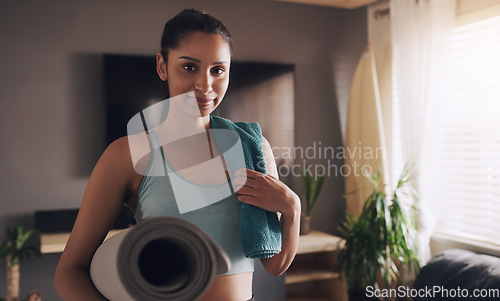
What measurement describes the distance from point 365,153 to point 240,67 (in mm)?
1175

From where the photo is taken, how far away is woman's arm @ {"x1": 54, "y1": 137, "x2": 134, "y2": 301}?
2.31 feet

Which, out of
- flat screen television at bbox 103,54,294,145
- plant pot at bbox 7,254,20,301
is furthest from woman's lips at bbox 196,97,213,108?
plant pot at bbox 7,254,20,301

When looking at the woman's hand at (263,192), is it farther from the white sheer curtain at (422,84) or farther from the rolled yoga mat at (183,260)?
the white sheer curtain at (422,84)

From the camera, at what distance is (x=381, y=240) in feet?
9.07

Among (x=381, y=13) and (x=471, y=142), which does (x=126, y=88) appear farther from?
(x=471, y=142)

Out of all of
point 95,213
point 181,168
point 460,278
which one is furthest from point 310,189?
point 95,213

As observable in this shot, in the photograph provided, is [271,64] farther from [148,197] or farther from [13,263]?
[148,197]

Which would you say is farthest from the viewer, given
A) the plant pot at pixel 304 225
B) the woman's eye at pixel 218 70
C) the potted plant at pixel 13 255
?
the plant pot at pixel 304 225

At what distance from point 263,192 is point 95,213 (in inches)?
11.6

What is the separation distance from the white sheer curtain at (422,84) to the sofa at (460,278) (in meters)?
0.37

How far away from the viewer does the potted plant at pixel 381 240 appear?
272 centimetres

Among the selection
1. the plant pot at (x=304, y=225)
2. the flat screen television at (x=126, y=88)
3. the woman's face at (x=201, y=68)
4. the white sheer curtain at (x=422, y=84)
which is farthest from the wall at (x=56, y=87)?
the woman's face at (x=201, y=68)

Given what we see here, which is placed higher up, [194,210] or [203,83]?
[203,83]

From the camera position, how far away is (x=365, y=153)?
3320 mm
